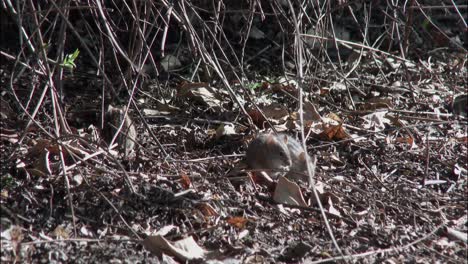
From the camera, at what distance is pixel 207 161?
420 cm

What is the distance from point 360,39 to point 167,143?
8.72 feet

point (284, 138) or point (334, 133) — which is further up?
point (284, 138)

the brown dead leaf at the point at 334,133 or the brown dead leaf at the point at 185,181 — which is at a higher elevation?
the brown dead leaf at the point at 185,181

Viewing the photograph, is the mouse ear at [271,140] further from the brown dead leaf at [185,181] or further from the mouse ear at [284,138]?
the brown dead leaf at [185,181]

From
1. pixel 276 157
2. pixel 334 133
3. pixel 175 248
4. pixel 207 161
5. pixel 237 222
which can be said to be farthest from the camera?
pixel 334 133

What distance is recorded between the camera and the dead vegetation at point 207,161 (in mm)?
3393

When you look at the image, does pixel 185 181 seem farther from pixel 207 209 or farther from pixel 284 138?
pixel 284 138

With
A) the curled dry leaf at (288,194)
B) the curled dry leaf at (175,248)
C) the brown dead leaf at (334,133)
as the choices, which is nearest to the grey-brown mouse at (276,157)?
the curled dry leaf at (288,194)

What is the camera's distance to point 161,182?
3.84m

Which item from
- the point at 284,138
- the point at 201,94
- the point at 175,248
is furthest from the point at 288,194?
the point at 201,94

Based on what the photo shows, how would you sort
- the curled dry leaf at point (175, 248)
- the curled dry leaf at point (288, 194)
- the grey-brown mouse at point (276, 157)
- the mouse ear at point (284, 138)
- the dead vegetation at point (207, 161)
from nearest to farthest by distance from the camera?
the curled dry leaf at point (175, 248) → the dead vegetation at point (207, 161) → the curled dry leaf at point (288, 194) → the grey-brown mouse at point (276, 157) → the mouse ear at point (284, 138)

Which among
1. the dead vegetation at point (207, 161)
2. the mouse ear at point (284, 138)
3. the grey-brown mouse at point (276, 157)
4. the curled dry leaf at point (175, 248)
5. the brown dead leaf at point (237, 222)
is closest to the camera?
the curled dry leaf at point (175, 248)

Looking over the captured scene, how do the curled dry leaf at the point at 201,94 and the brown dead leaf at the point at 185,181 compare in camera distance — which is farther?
the curled dry leaf at the point at 201,94

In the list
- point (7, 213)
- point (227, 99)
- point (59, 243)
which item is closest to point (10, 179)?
point (7, 213)
